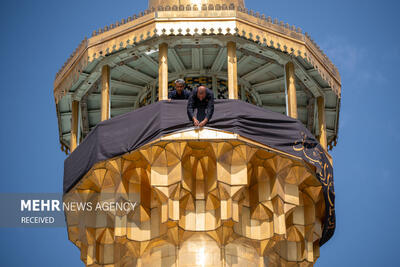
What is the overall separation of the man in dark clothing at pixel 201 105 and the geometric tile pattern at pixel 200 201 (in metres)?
0.33

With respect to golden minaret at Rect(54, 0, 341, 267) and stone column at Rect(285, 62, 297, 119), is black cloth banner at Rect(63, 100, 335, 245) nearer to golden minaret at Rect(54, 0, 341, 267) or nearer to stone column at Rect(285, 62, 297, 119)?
golden minaret at Rect(54, 0, 341, 267)

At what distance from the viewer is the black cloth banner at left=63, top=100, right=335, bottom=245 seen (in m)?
23.8

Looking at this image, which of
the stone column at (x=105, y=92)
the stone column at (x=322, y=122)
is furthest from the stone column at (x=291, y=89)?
the stone column at (x=105, y=92)

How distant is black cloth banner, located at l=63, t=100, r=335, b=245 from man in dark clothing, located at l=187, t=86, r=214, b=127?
0.12 metres

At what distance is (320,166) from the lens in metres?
24.8

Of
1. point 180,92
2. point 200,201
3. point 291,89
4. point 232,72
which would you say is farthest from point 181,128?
point 291,89

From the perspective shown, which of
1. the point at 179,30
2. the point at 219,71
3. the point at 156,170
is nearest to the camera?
the point at 156,170

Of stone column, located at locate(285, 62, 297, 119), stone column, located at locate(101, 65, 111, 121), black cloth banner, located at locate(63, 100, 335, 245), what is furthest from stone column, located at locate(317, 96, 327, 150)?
stone column, located at locate(101, 65, 111, 121)

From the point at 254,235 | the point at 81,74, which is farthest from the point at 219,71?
the point at 254,235

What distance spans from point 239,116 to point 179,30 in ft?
8.18

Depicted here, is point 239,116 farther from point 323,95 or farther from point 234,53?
point 323,95

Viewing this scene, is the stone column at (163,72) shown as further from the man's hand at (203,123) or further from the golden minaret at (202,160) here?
the man's hand at (203,123)

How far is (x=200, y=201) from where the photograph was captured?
24016 mm

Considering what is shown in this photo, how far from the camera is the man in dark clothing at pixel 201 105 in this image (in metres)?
23.8
